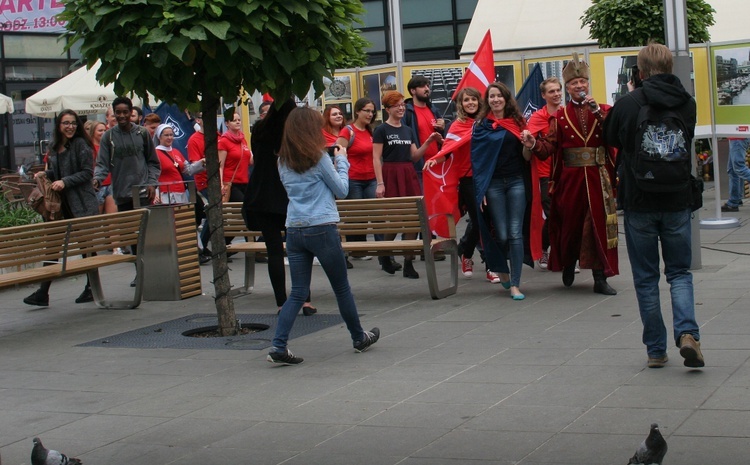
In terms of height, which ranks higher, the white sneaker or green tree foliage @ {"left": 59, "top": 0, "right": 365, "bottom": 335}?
green tree foliage @ {"left": 59, "top": 0, "right": 365, "bottom": 335}

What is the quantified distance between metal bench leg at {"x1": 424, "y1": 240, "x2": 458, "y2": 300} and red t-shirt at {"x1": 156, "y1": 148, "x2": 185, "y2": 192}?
426cm

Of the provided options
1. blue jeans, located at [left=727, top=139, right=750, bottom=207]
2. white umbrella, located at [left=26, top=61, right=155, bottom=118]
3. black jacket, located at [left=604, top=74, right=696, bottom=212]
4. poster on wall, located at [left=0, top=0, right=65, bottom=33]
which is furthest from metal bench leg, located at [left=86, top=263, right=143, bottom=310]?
poster on wall, located at [left=0, top=0, right=65, bottom=33]

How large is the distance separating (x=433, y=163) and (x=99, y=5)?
3.67 m

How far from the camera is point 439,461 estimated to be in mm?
5121

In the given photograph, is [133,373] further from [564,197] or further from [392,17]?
[392,17]

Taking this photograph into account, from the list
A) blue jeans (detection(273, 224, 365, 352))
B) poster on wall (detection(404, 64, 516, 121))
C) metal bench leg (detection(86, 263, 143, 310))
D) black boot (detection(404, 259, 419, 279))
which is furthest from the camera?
poster on wall (detection(404, 64, 516, 121))

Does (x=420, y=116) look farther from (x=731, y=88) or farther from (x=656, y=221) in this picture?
(x=656, y=221)

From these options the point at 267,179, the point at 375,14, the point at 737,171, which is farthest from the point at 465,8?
the point at 267,179

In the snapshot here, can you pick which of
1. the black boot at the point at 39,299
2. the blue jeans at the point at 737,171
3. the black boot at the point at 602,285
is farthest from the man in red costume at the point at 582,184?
the blue jeans at the point at 737,171

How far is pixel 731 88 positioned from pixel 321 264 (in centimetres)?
809

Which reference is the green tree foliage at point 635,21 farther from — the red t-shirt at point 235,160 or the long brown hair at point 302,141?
the long brown hair at point 302,141

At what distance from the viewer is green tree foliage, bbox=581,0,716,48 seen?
1873cm

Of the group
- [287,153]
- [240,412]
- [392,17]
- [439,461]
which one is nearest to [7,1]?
[392,17]

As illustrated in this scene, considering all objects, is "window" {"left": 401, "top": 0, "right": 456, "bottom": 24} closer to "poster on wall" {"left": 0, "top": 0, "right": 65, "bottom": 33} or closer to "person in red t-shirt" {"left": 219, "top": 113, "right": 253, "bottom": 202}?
"poster on wall" {"left": 0, "top": 0, "right": 65, "bottom": 33}
